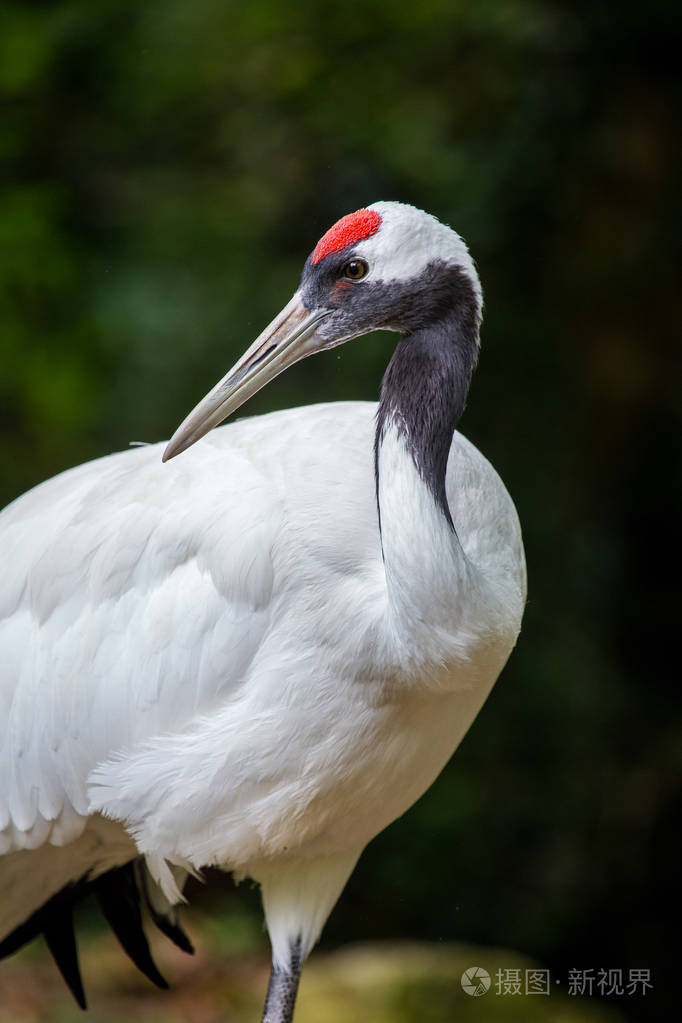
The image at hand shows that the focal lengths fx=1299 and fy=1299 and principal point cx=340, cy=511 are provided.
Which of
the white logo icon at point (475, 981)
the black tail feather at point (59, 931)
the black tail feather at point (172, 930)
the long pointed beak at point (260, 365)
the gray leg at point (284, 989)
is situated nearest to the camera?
the long pointed beak at point (260, 365)

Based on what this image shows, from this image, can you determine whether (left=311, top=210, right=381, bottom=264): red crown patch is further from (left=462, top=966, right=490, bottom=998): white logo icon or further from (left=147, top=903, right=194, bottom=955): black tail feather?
(left=462, top=966, right=490, bottom=998): white logo icon

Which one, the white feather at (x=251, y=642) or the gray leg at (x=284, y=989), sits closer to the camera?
the white feather at (x=251, y=642)

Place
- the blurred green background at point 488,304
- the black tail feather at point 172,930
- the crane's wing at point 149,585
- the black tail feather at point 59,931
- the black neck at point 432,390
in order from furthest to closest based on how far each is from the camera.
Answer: the blurred green background at point 488,304, the black tail feather at point 172,930, the black tail feather at point 59,931, the crane's wing at point 149,585, the black neck at point 432,390

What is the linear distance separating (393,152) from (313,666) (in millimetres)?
2481

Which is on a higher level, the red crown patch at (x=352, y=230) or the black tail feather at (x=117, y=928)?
the red crown patch at (x=352, y=230)

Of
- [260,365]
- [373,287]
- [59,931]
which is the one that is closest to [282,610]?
[260,365]

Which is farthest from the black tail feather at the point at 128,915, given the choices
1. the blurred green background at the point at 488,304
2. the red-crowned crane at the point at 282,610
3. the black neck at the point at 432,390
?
the black neck at the point at 432,390

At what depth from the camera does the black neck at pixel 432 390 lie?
7.34 feet

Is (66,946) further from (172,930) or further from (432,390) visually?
(432,390)

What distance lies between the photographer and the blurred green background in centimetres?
413

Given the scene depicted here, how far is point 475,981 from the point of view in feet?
12.8

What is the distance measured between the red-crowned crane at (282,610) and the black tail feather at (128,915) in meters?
0.43

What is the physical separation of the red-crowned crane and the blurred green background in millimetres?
1553

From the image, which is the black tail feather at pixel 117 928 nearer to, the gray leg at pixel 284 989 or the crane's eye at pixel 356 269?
the gray leg at pixel 284 989
